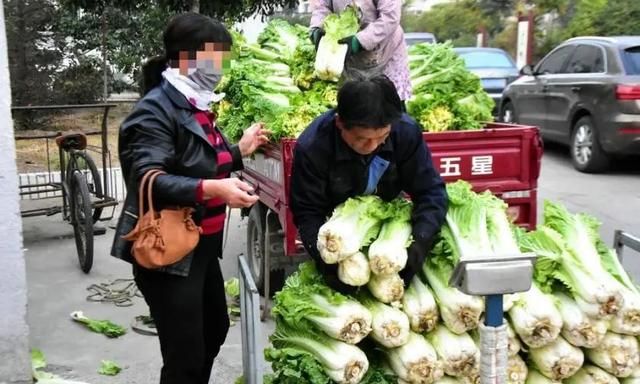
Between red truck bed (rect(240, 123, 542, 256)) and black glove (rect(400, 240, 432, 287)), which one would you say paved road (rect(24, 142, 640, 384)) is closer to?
red truck bed (rect(240, 123, 542, 256))

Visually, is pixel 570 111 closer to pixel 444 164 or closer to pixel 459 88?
pixel 459 88

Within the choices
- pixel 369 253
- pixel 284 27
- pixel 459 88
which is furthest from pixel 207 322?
pixel 284 27

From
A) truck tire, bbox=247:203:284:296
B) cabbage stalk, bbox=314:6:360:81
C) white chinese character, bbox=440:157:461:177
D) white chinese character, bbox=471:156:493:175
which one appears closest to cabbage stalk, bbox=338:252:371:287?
white chinese character, bbox=440:157:461:177

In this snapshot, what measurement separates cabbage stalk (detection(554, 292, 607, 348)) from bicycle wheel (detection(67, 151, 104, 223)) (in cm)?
492

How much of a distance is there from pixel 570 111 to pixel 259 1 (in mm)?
4884

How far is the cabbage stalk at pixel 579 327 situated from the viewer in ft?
9.23

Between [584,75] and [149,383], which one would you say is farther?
[584,75]

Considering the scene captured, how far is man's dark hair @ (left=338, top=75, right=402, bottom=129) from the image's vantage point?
2773 mm

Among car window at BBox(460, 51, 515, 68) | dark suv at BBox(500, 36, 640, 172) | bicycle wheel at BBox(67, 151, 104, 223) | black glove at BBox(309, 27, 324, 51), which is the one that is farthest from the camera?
car window at BBox(460, 51, 515, 68)

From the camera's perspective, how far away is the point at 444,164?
492 cm

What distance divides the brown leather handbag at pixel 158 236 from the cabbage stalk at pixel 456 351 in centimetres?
101

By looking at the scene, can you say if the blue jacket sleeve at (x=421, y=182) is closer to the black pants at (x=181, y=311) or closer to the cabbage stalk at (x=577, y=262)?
the cabbage stalk at (x=577, y=262)

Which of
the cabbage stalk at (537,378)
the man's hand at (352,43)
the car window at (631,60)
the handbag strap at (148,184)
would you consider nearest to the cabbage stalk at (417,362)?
the cabbage stalk at (537,378)

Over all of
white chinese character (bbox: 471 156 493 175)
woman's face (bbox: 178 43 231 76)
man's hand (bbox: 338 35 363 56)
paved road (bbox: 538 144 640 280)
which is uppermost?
man's hand (bbox: 338 35 363 56)
